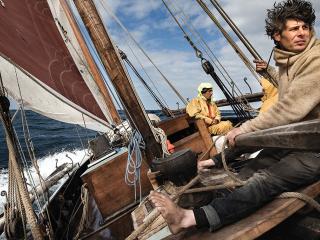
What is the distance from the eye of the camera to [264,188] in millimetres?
1866

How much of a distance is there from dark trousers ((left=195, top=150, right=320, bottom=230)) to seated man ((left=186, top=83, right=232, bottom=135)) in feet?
12.4

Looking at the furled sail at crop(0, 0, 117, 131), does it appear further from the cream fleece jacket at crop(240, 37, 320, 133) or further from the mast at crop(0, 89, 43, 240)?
the cream fleece jacket at crop(240, 37, 320, 133)

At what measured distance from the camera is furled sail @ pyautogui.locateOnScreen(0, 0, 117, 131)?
20.9 ft

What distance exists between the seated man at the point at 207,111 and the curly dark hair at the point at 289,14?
3385 millimetres

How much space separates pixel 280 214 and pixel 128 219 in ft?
9.18

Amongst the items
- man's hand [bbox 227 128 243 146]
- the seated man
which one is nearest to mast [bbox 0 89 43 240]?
man's hand [bbox 227 128 243 146]

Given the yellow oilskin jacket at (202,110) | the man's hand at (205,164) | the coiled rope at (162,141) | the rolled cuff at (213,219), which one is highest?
the yellow oilskin jacket at (202,110)

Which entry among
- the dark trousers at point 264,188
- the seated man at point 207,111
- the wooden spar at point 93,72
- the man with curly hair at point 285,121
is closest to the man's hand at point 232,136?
the man with curly hair at point 285,121

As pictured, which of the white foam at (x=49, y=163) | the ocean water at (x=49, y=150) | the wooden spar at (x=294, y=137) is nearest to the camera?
the wooden spar at (x=294, y=137)

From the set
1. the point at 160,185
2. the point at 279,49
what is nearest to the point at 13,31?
the point at 160,185

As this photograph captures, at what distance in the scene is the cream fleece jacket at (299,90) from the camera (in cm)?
192

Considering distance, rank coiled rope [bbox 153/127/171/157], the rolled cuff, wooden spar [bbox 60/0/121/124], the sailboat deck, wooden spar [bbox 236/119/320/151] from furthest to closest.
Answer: wooden spar [bbox 60/0/121/124], coiled rope [bbox 153/127/171/157], the rolled cuff, the sailboat deck, wooden spar [bbox 236/119/320/151]

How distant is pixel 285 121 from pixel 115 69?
147cm

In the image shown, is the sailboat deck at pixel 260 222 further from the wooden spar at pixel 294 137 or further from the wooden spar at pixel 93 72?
the wooden spar at pixel 93 72
